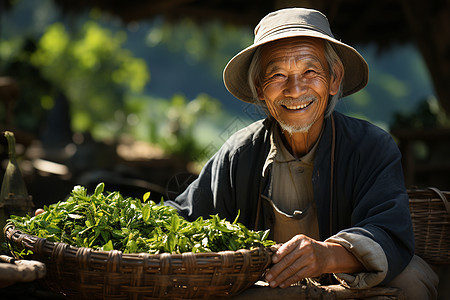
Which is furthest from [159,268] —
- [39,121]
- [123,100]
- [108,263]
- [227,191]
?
[123,100]

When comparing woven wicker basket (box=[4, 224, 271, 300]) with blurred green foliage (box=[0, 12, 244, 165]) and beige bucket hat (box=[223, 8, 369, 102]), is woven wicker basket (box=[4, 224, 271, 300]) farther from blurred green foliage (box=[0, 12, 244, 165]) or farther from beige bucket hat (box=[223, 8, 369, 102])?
blurred green foliage (box=[0, 12, 244, 165])

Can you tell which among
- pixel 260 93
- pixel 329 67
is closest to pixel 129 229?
pixel 260 93

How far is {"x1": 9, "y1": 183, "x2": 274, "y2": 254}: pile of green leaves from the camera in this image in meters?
1.47

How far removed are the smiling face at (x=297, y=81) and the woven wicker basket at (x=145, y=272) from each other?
76 cm

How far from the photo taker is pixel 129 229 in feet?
5.09

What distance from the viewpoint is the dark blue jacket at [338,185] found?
5.65 feet

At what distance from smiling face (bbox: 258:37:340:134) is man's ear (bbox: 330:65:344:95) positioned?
74 millimetres

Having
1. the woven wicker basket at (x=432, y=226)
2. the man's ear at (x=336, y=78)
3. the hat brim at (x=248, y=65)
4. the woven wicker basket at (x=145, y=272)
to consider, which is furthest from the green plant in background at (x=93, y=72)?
the woven wicker basket at (x=145, y=272)

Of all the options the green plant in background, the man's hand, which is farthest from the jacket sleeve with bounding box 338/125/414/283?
the green plant in background

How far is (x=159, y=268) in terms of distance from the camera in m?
1.34

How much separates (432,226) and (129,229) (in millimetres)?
1321

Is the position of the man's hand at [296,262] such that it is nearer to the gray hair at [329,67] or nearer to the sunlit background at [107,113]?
the gray hair at [329,67]

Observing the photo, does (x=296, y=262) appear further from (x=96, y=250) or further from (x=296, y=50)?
(x=296, y=50)

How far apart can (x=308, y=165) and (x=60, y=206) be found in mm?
996
